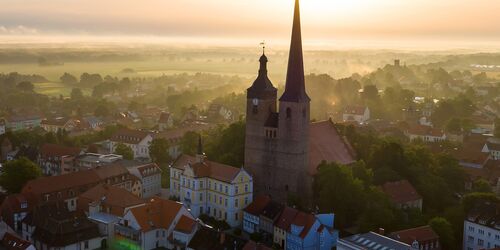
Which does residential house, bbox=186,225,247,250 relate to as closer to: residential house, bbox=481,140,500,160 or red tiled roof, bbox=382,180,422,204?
red tiled roof, bbox=382,180,422,204

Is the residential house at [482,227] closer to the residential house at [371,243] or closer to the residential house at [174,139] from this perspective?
the residential house at [371,243]

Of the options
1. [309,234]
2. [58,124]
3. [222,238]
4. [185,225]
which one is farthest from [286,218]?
[58,124]

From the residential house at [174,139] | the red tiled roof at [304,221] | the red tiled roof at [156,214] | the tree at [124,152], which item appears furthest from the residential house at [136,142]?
the red tiled roof at [304,221]

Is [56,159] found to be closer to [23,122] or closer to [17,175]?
[17,175]

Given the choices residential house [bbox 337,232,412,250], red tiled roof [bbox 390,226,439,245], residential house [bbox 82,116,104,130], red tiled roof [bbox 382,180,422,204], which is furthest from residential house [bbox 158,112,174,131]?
residential house [bbox 337,232,412,250]

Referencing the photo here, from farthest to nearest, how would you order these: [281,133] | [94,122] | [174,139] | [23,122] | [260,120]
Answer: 1. [23,122]
2. [94,122]
3. [174,139]
4. [260,120]
5. [281,133]

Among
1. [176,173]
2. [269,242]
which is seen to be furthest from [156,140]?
[269,242]

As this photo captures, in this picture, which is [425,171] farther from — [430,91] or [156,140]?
[430,91]
